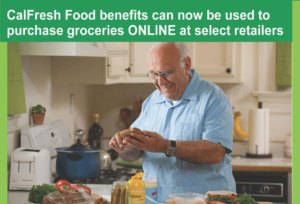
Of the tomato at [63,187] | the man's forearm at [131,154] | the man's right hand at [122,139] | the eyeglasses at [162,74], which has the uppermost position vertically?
the eyeglasses at [162,74]

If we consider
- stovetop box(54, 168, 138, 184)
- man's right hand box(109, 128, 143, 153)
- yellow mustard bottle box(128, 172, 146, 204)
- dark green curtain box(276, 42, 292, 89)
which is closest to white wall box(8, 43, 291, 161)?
dark green curtain box(276, 42, 292, 89)

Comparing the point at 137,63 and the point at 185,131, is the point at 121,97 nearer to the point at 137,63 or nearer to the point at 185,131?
the point at 137,63

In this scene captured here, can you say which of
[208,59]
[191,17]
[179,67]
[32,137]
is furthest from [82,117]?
[191,17]

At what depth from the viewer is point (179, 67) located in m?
2.29

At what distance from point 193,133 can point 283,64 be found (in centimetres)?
171

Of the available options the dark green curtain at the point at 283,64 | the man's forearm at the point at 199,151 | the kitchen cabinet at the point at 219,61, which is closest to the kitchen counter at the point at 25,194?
the man's forearm at the point at 199,151

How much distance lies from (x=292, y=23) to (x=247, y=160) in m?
2.30

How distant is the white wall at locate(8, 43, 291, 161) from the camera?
3.15 m

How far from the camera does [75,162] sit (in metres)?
2.64

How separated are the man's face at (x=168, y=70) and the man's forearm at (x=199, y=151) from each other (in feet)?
0.91

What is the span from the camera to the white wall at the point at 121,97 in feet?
10.3

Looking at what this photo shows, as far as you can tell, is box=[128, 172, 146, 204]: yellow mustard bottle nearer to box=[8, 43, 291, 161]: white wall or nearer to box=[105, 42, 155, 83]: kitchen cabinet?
box=[8, 43, 291, 161]: white wall

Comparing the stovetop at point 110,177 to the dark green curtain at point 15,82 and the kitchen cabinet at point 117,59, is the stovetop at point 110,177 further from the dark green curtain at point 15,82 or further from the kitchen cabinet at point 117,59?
the kitchen cabinet at point 117,59

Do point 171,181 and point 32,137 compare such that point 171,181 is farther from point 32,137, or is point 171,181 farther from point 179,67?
point 32,137
